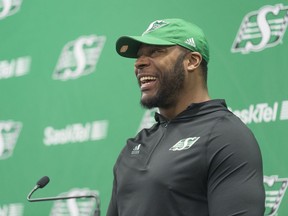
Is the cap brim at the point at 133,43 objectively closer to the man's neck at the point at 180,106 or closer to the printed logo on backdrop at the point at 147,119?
the man's neck at the point at 180,106

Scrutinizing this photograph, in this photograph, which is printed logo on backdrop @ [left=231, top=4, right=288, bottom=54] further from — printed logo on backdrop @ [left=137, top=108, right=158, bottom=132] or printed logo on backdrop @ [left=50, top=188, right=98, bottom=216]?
printed logo on backdrop @ [left=50, top=188, right=98, bottom=216]

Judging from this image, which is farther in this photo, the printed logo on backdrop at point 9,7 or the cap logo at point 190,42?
the printed logo on backdrop at point 9,7

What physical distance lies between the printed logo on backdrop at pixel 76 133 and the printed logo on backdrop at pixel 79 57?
9.1 inches

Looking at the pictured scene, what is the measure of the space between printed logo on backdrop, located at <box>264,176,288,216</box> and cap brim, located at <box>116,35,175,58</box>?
96 cm

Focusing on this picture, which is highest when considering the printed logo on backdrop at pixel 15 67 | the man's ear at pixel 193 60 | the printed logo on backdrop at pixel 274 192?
the man's ear at pixel 193 60

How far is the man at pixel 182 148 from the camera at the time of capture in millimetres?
1357

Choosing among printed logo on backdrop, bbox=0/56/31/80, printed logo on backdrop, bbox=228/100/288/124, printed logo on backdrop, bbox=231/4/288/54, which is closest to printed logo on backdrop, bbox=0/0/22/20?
printed logo on backdrop, bbox=0/56/31/80

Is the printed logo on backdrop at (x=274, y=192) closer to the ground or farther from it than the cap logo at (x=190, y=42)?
closer to the ground

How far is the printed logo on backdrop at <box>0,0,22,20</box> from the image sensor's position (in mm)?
3168

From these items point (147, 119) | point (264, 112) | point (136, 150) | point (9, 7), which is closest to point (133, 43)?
point (136, 150)

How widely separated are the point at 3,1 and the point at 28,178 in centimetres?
87

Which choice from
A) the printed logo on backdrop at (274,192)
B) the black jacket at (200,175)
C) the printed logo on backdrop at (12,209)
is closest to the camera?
the black jacket at (200,175)

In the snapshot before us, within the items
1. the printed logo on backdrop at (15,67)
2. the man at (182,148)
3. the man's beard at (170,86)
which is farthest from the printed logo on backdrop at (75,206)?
the man's beard at (170,86)

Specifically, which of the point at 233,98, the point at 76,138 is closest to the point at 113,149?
the point at 76,138
